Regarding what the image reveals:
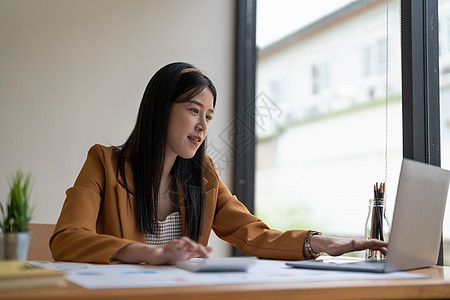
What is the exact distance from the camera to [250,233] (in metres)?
1.57

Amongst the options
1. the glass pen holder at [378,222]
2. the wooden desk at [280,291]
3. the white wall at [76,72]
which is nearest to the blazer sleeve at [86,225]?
the wooden desk at [280,291]

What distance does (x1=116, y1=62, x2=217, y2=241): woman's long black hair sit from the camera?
1.63 metres

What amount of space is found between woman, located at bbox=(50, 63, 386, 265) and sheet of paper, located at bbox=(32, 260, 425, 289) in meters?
0.34

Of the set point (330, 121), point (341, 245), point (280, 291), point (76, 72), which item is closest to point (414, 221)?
point (341, 245)

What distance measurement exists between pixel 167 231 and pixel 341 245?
0.57 m

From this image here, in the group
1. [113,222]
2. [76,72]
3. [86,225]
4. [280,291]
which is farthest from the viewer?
[76,72]

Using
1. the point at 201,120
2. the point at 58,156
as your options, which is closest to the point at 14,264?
the point at 201,120

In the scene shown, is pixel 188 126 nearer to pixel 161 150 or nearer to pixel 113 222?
pixel 161 150

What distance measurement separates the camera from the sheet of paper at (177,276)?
79cm

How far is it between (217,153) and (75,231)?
4.79 feet

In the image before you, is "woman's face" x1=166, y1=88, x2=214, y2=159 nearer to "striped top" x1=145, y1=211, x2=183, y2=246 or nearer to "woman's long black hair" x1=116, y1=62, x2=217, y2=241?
"woman's long black hair" x1=116, y1=62, x2=217, y2=241

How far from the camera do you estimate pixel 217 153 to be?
2.67 meters

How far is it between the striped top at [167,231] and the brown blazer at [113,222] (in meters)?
0.03

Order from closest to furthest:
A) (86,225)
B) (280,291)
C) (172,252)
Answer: (280,291) → (172,252) → (86,225)
